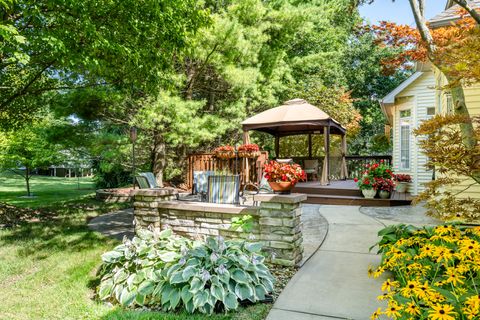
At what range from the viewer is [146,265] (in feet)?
11.7

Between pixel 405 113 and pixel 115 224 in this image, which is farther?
pixel 405 113

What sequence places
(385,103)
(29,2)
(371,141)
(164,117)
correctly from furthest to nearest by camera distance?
(371,141) → (385,103) → (164,117) → (29,2)

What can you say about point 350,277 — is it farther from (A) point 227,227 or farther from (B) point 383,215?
(B) point 383,215

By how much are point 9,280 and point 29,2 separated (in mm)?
3909

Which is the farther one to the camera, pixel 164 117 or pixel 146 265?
pixel 164 117

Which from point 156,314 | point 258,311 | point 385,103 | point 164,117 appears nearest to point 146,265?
point 156,314

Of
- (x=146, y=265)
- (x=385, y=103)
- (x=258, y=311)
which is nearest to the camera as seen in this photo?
(x=258, y=311)

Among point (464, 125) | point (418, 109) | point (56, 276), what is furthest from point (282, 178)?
point (418, 109)

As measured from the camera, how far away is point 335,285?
3.42 metres

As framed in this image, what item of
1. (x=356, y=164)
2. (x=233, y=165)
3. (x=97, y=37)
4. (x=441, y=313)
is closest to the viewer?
(x=441, y=313)

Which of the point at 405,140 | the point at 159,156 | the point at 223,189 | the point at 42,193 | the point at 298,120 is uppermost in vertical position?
the point at 298,120

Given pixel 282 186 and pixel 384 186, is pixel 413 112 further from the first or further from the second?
pixel 282 186

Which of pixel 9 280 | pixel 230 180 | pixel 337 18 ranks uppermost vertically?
pixel 337 18

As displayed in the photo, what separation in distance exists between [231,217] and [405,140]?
8.01 m
